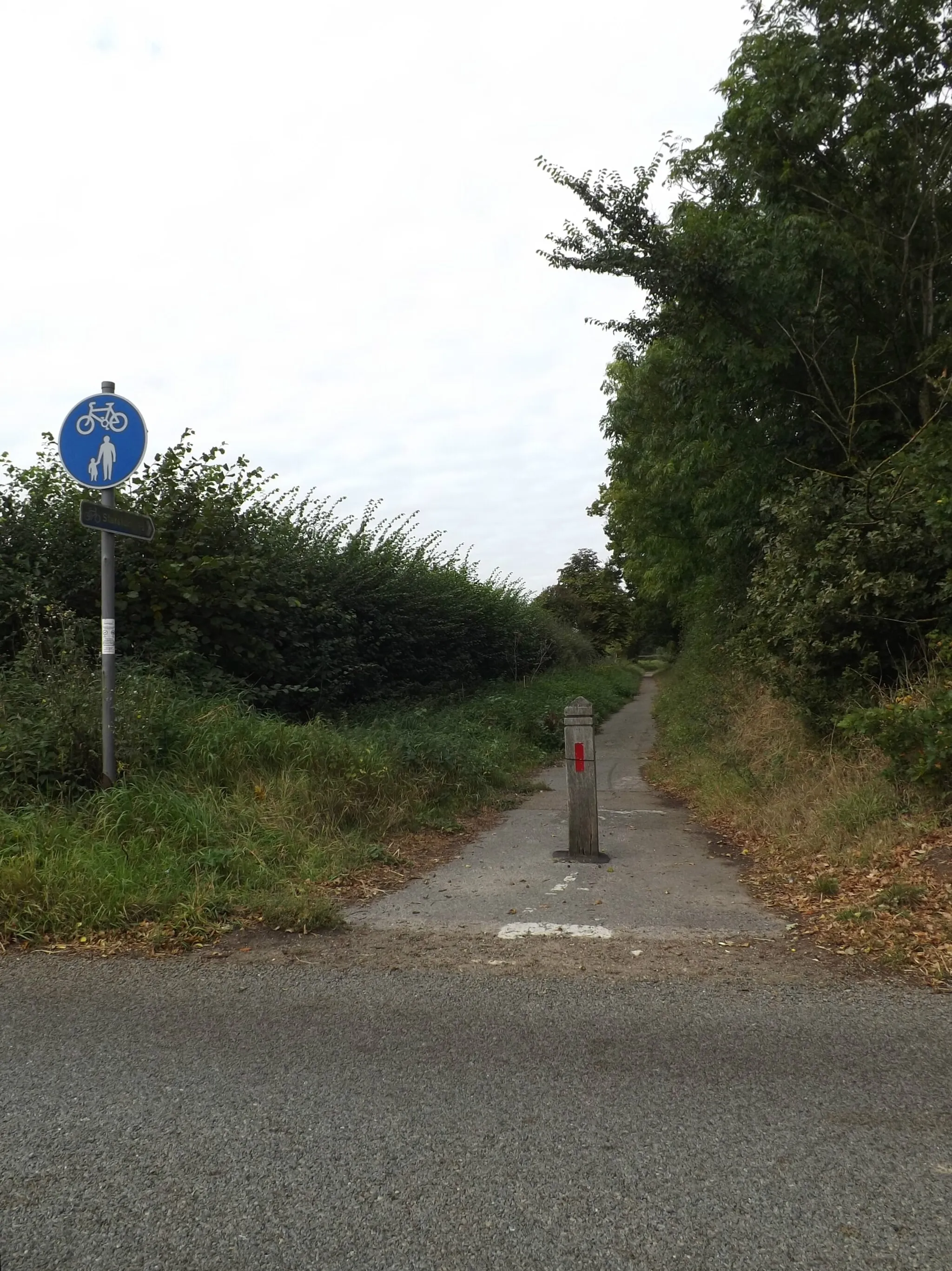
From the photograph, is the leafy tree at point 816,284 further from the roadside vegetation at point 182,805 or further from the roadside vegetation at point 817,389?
the roadside vegetation at point 182,805

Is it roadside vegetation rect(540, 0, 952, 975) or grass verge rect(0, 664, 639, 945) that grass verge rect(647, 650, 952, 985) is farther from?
grass verge rect(0, 664, 639, 945)

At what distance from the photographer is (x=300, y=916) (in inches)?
205

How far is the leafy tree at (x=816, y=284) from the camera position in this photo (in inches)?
400

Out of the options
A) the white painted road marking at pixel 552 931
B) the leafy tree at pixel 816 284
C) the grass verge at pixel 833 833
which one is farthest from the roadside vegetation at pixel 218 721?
the leafy tree at pixel 816 284

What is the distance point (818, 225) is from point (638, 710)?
19193 mm

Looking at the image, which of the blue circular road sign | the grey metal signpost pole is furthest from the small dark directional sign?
the blue circular road sign

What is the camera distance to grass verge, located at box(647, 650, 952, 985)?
4863 mm

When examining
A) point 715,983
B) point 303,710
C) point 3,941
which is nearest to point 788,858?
point 715,983

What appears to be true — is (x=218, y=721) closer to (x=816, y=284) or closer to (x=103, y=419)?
(x=103, y=419)

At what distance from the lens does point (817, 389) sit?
456 inches

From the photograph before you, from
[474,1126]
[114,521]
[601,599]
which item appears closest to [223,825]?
[114,521]

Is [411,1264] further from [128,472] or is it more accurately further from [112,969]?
[128,472]

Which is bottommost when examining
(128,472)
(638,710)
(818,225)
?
(638,710)

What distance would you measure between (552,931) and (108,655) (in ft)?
12.2
